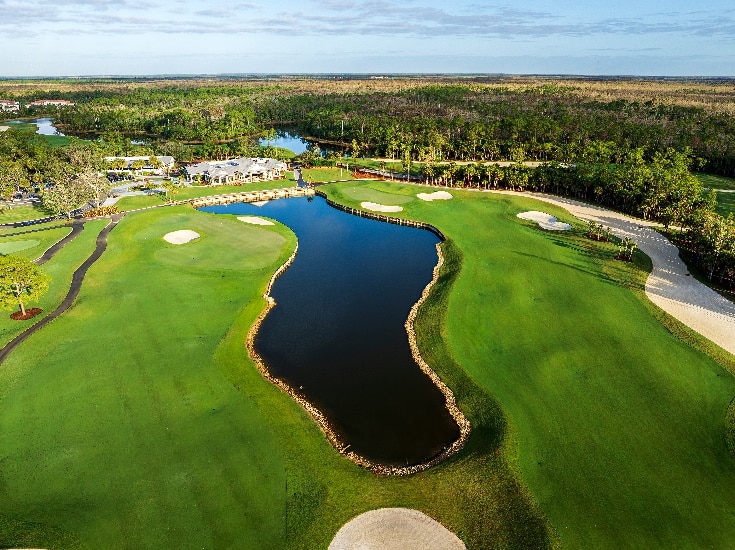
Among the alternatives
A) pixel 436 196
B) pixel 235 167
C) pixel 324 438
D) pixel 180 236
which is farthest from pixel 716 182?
pixel 324 438

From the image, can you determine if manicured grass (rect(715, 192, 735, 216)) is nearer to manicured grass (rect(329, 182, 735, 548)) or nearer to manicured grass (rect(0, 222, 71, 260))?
manicured grass (rect(329, 182, 735, 548))

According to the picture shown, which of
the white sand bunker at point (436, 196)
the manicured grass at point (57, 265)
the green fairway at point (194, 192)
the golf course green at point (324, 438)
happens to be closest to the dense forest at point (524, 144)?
the white sand bunker at point (436, 196)

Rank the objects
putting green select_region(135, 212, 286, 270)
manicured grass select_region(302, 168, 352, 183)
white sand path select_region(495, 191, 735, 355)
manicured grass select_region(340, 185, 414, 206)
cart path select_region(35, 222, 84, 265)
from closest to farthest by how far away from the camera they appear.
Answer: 1. white sand path select_region(495, 191, 735, 355)
2. putting green select_region(135, 212, 286, 270)
3. cart path select_region(35, 222, 84, 265)
4. manicured grass select_region(340, 185, 414, 206)
5. manicured grass select_region(302, 168, 352, 183)

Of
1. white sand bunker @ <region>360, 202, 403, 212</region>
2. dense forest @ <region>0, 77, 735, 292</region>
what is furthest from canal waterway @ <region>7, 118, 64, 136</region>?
white sand bunker @ <region>360, 202, 403, 212</region>

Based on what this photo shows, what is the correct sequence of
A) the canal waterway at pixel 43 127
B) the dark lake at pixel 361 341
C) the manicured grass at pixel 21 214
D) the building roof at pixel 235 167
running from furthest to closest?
the canal waterway at pixel 43 127, the building roof at pixel 235 167, the manicured grass at pixel 21 214, the dark lake at pixel 361 341

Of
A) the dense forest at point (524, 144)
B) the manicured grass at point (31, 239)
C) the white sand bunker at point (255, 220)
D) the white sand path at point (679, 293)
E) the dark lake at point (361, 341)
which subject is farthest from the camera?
the dense forest at point (524, 144)

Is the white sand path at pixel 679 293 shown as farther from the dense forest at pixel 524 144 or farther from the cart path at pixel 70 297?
the cart path at pixel 70 297

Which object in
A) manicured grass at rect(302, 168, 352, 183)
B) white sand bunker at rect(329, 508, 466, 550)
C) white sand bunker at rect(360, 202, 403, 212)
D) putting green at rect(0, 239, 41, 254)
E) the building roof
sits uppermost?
the building roof

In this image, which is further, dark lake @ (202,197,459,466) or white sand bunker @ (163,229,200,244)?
white sand bunker @ (163,229,200,244)
